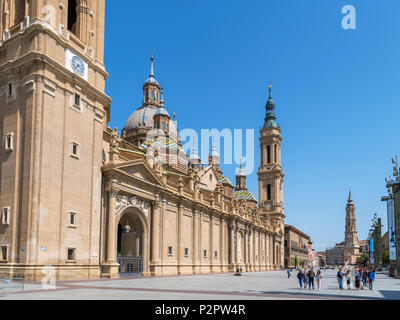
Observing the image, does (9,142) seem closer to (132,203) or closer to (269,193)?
(132,203)

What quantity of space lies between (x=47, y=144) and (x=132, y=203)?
41.6 ft

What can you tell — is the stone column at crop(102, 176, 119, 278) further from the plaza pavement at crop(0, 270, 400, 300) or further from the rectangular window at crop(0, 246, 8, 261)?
the rectangular window at crop(0, 246, 8, 261)

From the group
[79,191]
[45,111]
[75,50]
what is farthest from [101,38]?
[79,191]

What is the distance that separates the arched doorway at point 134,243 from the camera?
42.0 m

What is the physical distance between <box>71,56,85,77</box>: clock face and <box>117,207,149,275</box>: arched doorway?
1410cm

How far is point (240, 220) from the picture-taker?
73.4 m

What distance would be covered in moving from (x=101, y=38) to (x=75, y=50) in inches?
204

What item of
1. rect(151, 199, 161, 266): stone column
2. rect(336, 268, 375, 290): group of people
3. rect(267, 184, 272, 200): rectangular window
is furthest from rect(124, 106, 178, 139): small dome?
A: rect(336, 268, 375, 290): group of people

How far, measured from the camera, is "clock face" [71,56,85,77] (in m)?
33.6

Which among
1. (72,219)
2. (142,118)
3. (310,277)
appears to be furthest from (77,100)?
(142,118)

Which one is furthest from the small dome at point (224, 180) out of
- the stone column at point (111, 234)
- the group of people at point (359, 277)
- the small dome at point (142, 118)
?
the group of people at point (359, 277)

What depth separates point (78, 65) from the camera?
3416 cm
